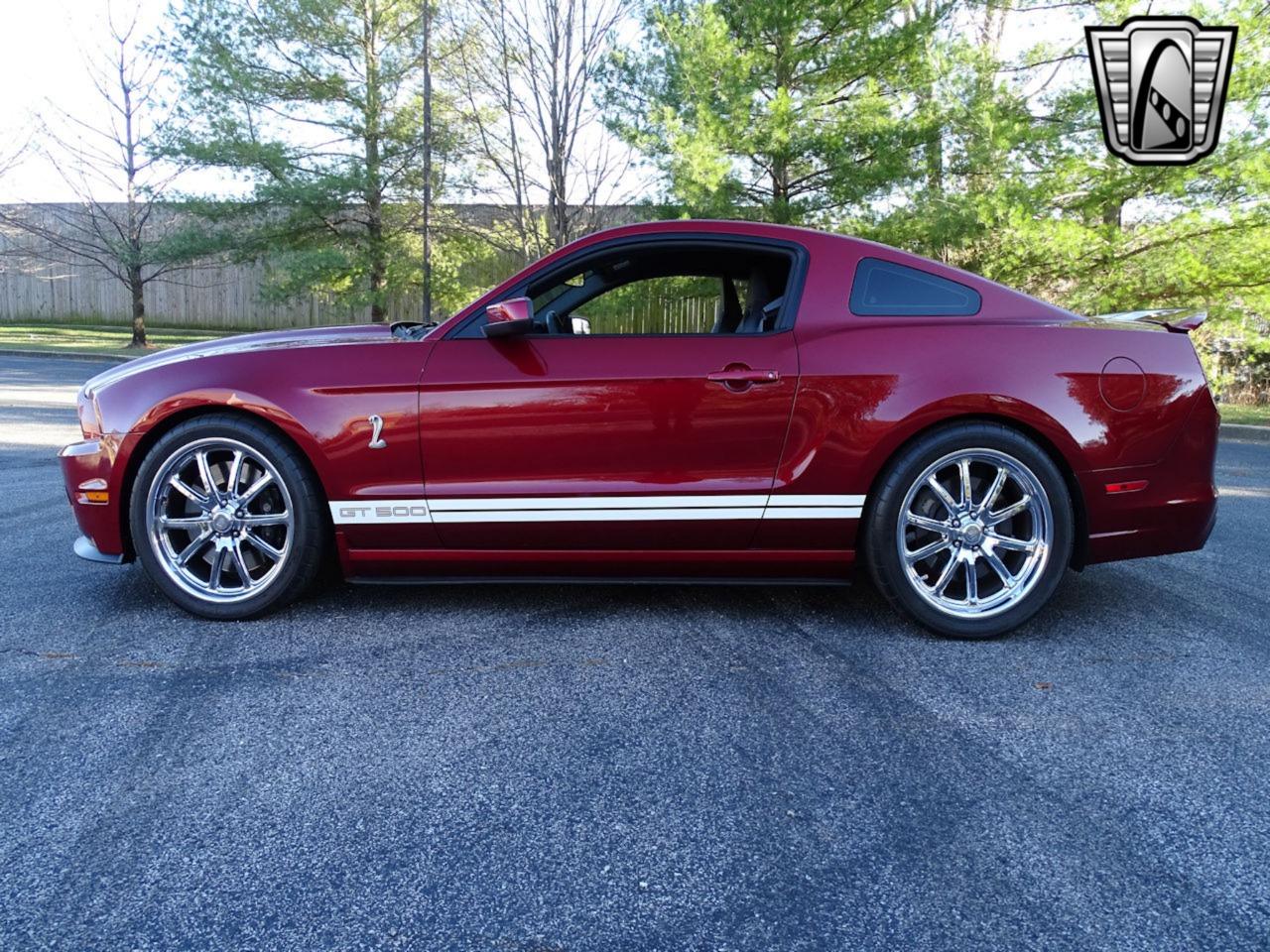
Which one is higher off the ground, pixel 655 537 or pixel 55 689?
pixel 655 537

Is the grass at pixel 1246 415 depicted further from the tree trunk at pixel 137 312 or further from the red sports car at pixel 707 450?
the tree trunk at pixel 137 312

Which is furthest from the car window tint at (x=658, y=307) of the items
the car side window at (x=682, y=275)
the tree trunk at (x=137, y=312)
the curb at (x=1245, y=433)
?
the tree trunk at (x=137, y=312)

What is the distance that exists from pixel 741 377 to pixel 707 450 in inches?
11.6

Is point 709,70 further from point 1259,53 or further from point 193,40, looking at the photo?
point 193,40

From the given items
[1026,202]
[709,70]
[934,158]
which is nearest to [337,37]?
[709,70]

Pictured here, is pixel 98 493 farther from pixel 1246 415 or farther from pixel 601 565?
pixel 1246 415

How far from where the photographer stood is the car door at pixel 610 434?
3.15 meters

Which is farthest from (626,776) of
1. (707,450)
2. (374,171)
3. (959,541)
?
(374,171)

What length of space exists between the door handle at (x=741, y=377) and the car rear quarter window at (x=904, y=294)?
0.45 metres

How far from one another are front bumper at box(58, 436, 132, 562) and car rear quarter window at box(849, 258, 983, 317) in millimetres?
2896

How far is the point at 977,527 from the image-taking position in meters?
3.18

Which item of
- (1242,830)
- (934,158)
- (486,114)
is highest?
(486,114)

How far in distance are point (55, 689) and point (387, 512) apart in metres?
1.16

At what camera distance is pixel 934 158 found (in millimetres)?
12344
